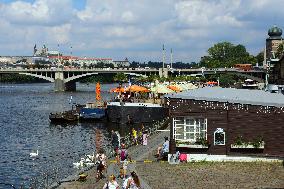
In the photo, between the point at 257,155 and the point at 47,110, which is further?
the point at 47,110

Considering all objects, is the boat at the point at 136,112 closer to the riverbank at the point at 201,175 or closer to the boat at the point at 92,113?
the boat at the point at 92,113

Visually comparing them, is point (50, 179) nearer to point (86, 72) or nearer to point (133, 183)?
point (133, 183)

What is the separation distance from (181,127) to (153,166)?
3078 millimetres

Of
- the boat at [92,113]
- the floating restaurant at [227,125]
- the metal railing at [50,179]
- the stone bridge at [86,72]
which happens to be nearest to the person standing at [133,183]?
the metal railing at [50,179]

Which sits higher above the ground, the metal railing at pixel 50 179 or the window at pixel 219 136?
the window at pixel 219 136

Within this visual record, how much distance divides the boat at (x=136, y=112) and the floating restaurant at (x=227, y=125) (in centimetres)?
3988

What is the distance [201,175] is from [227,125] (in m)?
4.59

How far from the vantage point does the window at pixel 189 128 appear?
3259cm

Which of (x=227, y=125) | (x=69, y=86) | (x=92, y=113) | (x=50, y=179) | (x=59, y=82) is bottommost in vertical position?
(x=69, y=86)

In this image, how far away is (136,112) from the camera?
73312mm

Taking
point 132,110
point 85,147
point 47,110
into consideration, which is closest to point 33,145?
point 85,147

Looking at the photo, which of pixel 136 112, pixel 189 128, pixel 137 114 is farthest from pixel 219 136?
pixel 136 112

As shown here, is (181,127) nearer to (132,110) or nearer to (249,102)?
(249,102)

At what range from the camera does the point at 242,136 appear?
3203 cm
